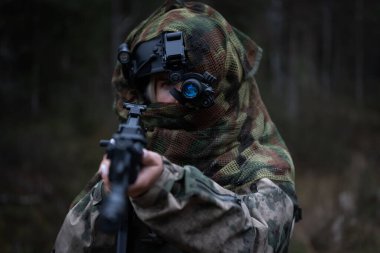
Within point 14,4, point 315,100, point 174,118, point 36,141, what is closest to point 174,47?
point 174,118

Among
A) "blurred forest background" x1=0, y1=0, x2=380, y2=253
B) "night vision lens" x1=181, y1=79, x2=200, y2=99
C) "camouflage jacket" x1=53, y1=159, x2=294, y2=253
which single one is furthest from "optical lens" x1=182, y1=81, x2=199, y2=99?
"blurred forest background" x1=0, y1=0, x2=380, y2=253

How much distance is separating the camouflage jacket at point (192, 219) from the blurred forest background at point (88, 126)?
6.80 meters

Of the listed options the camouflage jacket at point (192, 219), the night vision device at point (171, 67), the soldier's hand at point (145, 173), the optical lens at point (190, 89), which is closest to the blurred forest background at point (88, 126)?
the night vision device at point (171, 67)

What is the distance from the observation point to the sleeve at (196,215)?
1663mm

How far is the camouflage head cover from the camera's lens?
2293mm

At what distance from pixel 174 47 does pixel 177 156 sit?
498mm

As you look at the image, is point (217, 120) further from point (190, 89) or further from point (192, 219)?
point (192, 219)

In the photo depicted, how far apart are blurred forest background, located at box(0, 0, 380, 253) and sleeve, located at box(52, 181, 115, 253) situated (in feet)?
22.0

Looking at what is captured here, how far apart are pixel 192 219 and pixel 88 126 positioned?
37.0 ft

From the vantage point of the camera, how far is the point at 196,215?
174cm

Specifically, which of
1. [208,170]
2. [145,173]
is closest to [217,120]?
[208,170]

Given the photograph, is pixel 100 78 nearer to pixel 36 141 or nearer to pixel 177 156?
pixel 36 141

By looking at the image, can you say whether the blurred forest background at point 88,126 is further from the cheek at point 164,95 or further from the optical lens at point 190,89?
the optical lens at point 190,89

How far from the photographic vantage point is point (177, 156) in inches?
91.0
